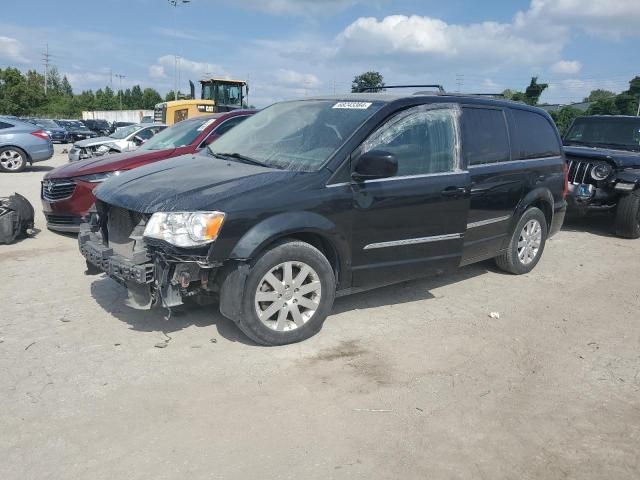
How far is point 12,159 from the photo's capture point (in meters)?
15.1

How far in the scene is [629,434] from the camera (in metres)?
3.17

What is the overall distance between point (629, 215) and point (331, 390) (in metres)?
6.77

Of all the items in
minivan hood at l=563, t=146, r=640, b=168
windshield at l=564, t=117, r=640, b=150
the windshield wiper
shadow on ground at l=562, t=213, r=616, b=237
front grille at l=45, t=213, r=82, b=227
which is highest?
windshield at l=564, t=117, r=640, b=150

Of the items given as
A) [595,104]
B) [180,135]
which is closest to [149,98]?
[595,104]

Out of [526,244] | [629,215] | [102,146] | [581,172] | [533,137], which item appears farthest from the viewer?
[102,146]

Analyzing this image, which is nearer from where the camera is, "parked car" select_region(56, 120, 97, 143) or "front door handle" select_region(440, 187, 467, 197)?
"front door handle" select_region(440, 187, 467, 197)

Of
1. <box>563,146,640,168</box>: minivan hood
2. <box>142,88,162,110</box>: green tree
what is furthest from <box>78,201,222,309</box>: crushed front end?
<box>142,88,162,110</box>: green tree

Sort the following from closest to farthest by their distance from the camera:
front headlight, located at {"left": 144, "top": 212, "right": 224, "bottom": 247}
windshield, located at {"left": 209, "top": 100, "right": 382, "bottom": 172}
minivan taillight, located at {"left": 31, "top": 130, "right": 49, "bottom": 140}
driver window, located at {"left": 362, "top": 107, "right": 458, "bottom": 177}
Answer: front headlight, located at {"left": 144, "top": 212, "right": 224, "bottom": 247} < windshield, located at {"left": 209, "top": 100, "right": 382, "bottom": 172} < driver window, located at {"left": 362, "top": 107, "right": 458, "bottom": 177} < minivan taillight, located at {"left": 31, "top": 130, "right": 49, "bottom": 140}

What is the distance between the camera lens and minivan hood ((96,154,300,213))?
12.4ft

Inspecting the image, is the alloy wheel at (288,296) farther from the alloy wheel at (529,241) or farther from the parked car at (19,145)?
the parked car at (19,145)

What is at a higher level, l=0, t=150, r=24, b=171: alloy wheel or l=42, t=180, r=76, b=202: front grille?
l=42, t=180, r=76, b=202: front grille

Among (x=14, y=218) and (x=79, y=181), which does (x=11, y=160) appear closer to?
(x=14, y=218)

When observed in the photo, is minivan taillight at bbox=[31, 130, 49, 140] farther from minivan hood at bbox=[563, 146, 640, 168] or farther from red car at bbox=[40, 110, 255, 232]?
minivan hood at bbox=[563, 146, 640, 168]

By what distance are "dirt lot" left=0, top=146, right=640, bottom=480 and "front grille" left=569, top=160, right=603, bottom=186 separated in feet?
11.6
